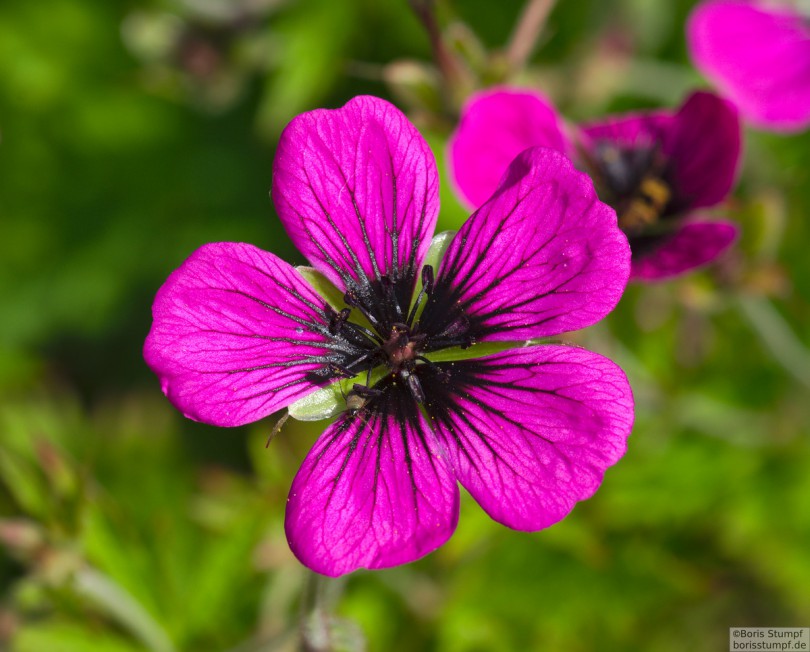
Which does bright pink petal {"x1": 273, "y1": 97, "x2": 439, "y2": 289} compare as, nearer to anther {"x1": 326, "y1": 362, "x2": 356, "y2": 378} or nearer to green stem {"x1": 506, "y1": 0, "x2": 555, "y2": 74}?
anther {"x1": 326, "y1": 362, "x2": 356, "y2": 378}

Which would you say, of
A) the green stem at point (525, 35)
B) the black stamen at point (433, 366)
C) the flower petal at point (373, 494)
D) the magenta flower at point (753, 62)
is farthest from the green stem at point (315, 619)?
the magenta flower at point (753, 62)

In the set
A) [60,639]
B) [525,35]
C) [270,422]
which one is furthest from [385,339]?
[270,422]

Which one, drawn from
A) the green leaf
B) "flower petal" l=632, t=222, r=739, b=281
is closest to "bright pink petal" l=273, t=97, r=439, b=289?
"flower petal" l=632, t=222, r=739, b=281

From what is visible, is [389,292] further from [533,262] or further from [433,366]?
[533,262]

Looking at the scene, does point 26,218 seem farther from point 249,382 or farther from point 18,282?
point 249,382

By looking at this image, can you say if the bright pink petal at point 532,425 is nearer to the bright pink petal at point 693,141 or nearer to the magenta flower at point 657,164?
the magenta flower at point 657,164

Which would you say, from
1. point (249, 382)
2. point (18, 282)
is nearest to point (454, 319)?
point (249, 382)
